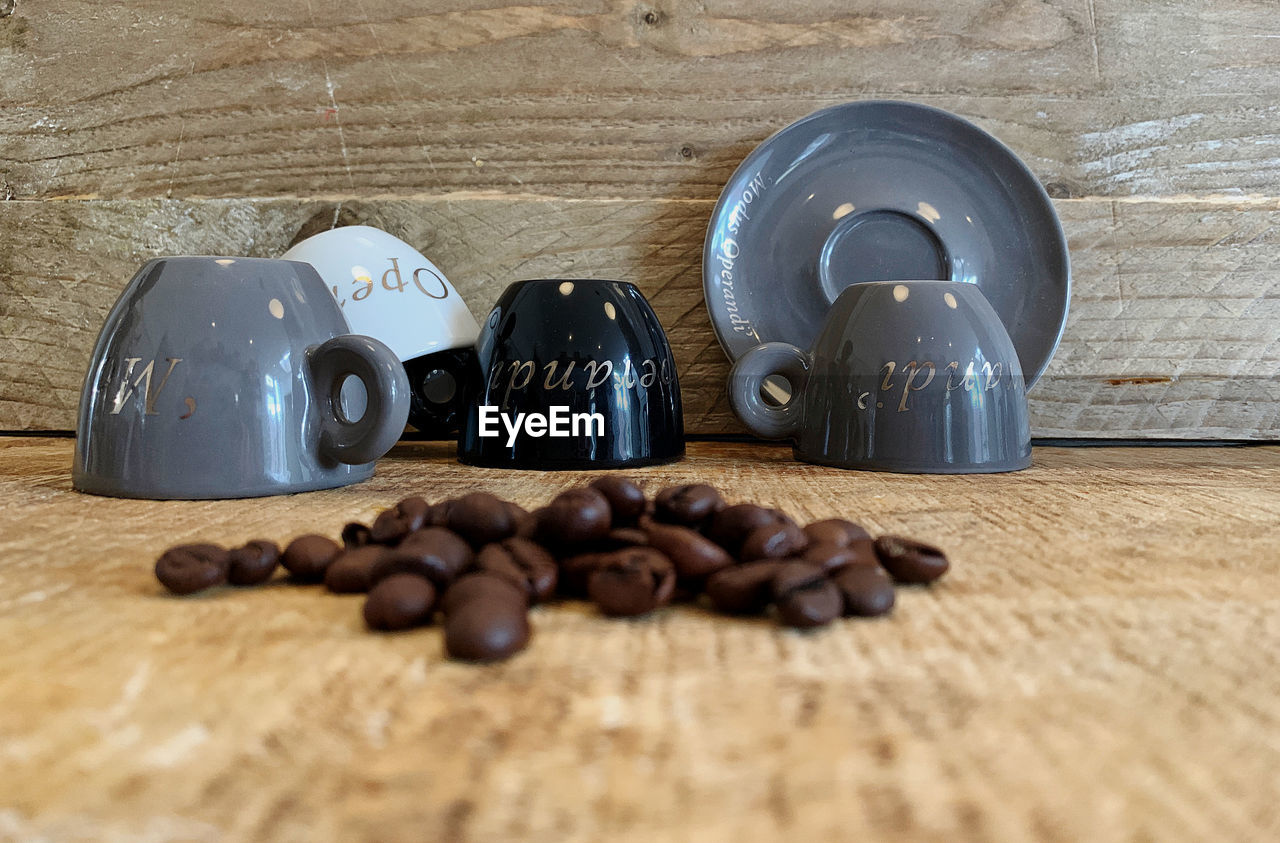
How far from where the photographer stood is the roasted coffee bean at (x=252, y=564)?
0.46m

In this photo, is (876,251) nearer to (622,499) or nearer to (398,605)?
(622,499)

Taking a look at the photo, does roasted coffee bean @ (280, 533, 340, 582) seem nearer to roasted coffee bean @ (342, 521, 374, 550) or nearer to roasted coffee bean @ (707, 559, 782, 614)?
roasted coffee bean @ (342, 521, 374, 550)

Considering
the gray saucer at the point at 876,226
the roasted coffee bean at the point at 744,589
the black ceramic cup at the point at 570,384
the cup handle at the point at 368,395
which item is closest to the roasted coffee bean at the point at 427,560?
the roasted coffee bean at the point at 744,589

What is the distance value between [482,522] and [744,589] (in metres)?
0.15

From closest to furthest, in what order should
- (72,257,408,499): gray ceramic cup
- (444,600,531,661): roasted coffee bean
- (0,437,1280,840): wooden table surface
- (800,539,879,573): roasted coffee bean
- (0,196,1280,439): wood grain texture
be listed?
(0,437,1280,840): wooden table surface, (444,600,531,661): roasted coffee bean, (800,539,879,573): roasted coffee bean, (72,257,408,499): gray ceramic cup, (0,196,1280,439): wood grain texture

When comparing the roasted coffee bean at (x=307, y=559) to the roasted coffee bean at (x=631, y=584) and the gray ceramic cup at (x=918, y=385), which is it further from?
the gray ceramic cup at (x=918, y=385)

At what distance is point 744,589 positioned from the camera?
414mm

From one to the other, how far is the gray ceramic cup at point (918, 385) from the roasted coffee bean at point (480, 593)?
1.79ft

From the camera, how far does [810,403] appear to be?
0.94 meters

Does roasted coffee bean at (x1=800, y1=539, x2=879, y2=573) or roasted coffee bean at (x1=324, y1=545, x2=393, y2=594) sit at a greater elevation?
roasted coffee bean at (x1=800, y1=539, x2=879, y2=573)

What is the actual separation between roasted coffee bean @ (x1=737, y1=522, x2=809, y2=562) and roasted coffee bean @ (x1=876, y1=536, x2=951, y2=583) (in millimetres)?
42

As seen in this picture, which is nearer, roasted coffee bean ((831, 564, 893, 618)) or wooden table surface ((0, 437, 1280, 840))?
wooden table surface ((0, 437, 1280, 840))

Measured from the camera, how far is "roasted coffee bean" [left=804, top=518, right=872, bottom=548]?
1.65ft

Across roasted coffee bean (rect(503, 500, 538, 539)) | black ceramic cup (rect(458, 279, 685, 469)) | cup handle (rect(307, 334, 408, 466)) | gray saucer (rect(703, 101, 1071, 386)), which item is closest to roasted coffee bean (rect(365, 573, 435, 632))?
roasted coffee bean (rect(503, 500, 538, 539))
